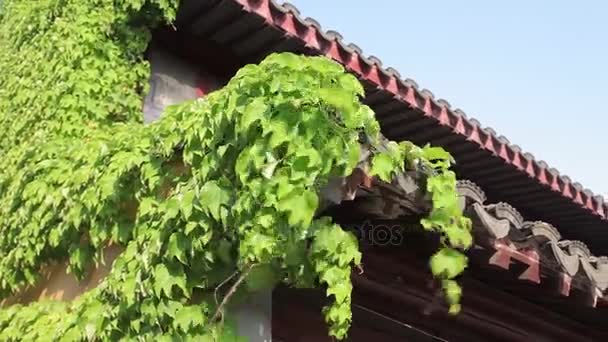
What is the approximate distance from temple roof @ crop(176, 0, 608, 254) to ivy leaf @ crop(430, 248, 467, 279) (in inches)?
102

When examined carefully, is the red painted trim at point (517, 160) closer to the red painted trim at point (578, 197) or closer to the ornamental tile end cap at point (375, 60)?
the red painted trim at point (578, 197)

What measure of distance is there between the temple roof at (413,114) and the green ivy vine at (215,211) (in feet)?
5.02

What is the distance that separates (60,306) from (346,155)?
2.22m

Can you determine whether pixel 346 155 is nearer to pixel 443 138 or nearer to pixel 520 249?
pixel 520 249

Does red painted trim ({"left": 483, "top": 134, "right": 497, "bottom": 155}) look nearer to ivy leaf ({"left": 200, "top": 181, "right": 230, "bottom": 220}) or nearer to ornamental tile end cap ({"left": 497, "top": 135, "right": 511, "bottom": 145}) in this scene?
ornamental tile end cap ({"left": 497, "top": 135, "right": 511, "bottom": 145})

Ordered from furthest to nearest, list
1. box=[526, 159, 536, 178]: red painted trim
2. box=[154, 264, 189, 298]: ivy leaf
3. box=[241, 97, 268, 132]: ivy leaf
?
box=[526, 159, 536, 178]: red painted trim < box=[154, 264, 189, 298]: ivy leaf < box=[241, 97, 268, 132]: ivy leaf

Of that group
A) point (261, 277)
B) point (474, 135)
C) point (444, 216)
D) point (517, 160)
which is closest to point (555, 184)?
point (517, 160)

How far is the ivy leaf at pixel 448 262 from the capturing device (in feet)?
12.2

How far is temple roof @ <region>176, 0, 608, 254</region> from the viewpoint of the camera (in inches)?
234

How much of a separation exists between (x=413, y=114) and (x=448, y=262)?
2.94 meters

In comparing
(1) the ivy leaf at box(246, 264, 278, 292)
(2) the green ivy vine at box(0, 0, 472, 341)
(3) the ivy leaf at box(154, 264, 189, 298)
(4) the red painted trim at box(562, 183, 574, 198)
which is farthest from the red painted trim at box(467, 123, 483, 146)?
(3) the ivy leaf at box(154, 264, 189, 298)

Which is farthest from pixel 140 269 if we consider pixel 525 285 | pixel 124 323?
pixel 525 285

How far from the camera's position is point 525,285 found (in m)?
4.72

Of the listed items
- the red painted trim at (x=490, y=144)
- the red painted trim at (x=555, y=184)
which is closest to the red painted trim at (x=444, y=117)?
the red painted trim at (x=490, y=144)
